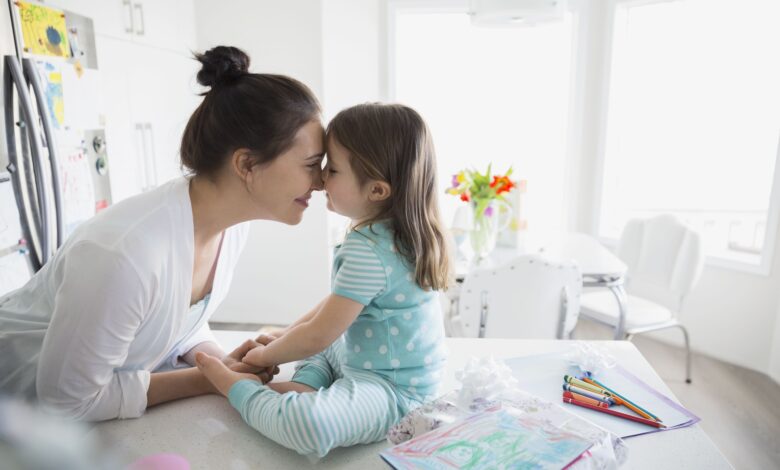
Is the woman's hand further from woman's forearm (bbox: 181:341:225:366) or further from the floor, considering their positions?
the floor

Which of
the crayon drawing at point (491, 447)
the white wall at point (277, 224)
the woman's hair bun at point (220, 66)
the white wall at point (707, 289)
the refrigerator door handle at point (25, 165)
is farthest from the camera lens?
the white wall at point (277, 224)

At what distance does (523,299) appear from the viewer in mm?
2004

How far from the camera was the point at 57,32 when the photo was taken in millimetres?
2127

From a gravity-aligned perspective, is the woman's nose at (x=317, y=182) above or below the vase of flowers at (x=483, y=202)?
above

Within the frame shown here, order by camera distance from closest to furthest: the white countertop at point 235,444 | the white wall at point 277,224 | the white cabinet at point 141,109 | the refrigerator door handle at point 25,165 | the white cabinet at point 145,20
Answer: the white countertop at point 235,444
the refrigerator door handle at point 25,165
the white cabinet at point 145,20
the white cabinet at point 141,109
the white wall at point 277,224

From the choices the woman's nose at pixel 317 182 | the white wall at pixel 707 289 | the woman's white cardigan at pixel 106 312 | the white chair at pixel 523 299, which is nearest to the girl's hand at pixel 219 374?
the woman's white cardigan at pixel 106 312

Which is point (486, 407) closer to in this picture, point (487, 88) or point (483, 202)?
point (483, 202)

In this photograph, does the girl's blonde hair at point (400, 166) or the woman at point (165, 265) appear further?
the girl's blonde hair at point (400, 166)

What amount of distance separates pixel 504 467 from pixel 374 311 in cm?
44

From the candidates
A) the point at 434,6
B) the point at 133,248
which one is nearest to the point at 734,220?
the point at 434,6

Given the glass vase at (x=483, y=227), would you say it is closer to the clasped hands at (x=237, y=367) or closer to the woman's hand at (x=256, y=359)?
the clasped hands at (x=237, y=367)

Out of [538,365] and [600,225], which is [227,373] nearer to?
[538,365]

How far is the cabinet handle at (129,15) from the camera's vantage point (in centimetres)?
263

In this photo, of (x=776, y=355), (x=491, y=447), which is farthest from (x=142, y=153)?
(x=776, y=355)
